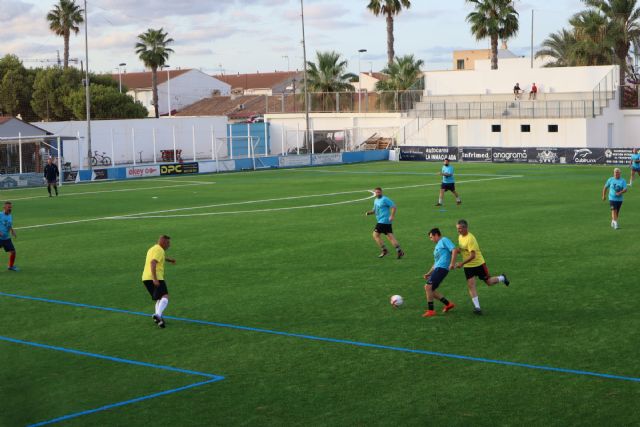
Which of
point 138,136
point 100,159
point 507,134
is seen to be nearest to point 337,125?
point 507,134

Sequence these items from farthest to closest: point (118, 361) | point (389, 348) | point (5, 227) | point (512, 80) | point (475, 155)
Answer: point (512, 80), point (475, 155), point (5, 227), point (389, 348), point (118, 361)

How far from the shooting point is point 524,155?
6394 cm

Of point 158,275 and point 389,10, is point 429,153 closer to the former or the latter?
point 389,10

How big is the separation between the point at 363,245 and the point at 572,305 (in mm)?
9328

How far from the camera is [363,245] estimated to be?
25.4 meters

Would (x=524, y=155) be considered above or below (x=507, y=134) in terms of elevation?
below

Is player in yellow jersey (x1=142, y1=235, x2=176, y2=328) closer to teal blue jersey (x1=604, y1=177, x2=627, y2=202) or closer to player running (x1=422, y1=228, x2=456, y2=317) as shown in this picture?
player running (x1=422, y1=228, x2=456, y2=317)

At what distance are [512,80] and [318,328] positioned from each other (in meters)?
63.8

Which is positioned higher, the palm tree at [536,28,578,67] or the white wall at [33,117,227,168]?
the palm tree at [536,28,578,67]

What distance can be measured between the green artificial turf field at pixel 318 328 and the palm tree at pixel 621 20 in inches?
1995

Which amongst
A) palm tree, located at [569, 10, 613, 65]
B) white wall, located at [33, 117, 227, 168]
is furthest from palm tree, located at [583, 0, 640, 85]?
white wall, located at [33, 117, 227, 168]

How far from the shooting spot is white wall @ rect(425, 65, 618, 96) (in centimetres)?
7150

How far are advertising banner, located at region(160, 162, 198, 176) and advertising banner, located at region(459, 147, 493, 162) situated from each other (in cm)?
2079

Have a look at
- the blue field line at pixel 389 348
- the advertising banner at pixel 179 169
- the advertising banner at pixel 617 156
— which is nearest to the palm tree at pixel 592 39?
the advertising banner at pixel 617 156
